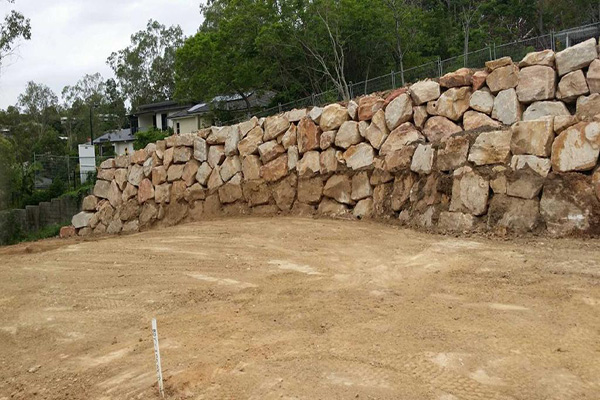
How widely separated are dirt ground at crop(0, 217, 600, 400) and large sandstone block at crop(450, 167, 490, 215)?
0.68 m

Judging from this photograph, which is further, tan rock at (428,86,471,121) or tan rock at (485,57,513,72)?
tan rock at (428,86,471,121)

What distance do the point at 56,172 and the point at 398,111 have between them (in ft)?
79.7

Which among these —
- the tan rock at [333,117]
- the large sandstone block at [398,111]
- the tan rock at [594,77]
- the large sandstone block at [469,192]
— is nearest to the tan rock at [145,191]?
the tan rock at [333,117]

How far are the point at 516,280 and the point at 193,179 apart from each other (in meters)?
10.4

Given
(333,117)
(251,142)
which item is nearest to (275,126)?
(251,142)

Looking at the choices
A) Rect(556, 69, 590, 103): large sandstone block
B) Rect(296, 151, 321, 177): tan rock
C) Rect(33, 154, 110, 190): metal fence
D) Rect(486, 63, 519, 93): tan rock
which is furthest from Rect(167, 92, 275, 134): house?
Rect(556, 69, 590, 103): large sandstone block

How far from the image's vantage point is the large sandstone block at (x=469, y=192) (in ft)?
28.8

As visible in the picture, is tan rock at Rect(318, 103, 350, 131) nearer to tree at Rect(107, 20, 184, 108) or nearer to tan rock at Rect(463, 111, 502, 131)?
tan rock at Rect(463, 111, 502, 131)

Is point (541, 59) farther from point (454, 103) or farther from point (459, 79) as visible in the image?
point (454, 103)

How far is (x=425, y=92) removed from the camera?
415 inches

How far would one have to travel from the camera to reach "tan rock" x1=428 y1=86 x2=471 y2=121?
Answer: 10.1 m

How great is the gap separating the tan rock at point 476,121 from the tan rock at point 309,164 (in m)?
3.38

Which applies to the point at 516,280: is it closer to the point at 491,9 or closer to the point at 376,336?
the point at 376,336

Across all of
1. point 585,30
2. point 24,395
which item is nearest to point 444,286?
point 24,395
